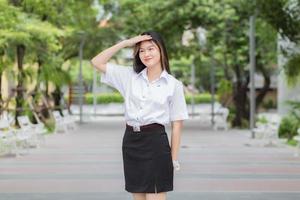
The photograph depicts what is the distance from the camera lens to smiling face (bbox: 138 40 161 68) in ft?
19.7

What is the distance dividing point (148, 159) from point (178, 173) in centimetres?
1032

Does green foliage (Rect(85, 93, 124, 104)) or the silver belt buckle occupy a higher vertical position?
the silver belt buckle

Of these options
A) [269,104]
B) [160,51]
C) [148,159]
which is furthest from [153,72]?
[269,104]

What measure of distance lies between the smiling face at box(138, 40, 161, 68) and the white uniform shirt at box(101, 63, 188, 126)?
0.31ft

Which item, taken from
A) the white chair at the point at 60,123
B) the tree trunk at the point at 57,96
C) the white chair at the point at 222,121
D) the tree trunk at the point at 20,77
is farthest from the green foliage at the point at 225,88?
the tree trunk at the point at 20,77

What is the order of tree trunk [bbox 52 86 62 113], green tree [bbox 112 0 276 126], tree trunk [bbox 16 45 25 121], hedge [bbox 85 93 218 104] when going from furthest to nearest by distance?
hedge [bbox 85 93 218 104] < tree trunk [bbox 52 86 62 113] < green tree [bbox 112 0 276 126] < tree trunk [bbox 16 45 25 121]

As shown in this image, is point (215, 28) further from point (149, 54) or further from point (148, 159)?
point (148, 159)

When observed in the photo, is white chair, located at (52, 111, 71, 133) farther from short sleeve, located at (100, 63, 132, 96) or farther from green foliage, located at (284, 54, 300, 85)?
short sleeve, located at (100, 63, 132, 96)

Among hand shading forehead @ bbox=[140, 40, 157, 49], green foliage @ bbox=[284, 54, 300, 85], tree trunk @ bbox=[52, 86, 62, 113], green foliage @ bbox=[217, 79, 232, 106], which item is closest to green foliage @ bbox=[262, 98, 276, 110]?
green foliage @ bbox=[217, 79, 232, 106]

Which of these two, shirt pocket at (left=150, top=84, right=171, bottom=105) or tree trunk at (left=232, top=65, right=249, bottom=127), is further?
tree trunk at (left=232, top=65, right=249, bottom=127)

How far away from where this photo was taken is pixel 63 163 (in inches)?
748

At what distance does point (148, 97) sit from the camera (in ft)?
19.5

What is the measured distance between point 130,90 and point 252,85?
955 inches

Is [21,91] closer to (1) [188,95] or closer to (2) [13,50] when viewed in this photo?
(2) [13,50]
